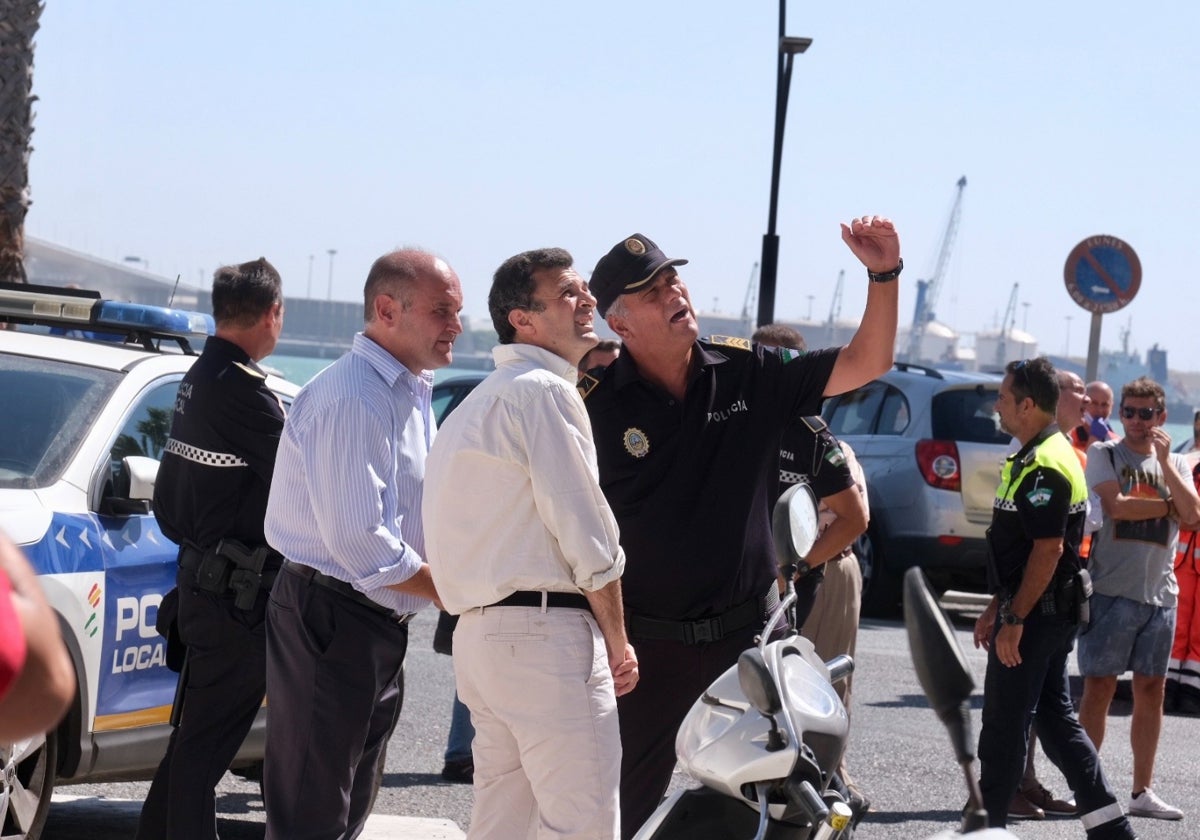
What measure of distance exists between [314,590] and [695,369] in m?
1.21

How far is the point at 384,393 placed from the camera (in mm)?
4320

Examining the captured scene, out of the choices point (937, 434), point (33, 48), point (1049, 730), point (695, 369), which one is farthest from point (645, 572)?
point (33, 48)

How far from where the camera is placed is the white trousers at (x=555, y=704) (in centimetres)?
364

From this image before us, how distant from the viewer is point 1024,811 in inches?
271

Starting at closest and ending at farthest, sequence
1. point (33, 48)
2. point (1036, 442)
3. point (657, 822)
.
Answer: point (657, 822)
point (1036, 442)
point (33, 48)

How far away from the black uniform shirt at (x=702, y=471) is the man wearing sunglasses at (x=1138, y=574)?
3.28m

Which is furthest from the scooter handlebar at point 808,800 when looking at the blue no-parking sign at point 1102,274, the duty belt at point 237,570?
the blue no-parking sign at point 1102,274

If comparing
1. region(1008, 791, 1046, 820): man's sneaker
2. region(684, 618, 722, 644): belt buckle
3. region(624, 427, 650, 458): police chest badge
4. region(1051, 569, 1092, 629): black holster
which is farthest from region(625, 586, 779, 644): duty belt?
region(1008, 791, 1046, 820): man's sneaker

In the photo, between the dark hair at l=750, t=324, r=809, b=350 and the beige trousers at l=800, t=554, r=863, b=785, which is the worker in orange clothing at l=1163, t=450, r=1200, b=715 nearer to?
the beige trousers at l=800, t=554, r=863, b=785

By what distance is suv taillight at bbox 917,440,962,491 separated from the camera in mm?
12367

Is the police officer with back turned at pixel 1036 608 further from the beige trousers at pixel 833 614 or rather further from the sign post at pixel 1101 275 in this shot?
the sign post at pixel 1101 275

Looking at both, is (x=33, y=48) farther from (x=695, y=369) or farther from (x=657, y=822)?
(x=657, y=822)

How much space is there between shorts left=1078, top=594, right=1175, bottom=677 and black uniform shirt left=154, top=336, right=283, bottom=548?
3870 millimetres

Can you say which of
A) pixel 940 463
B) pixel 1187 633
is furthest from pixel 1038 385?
pixel 940 463
